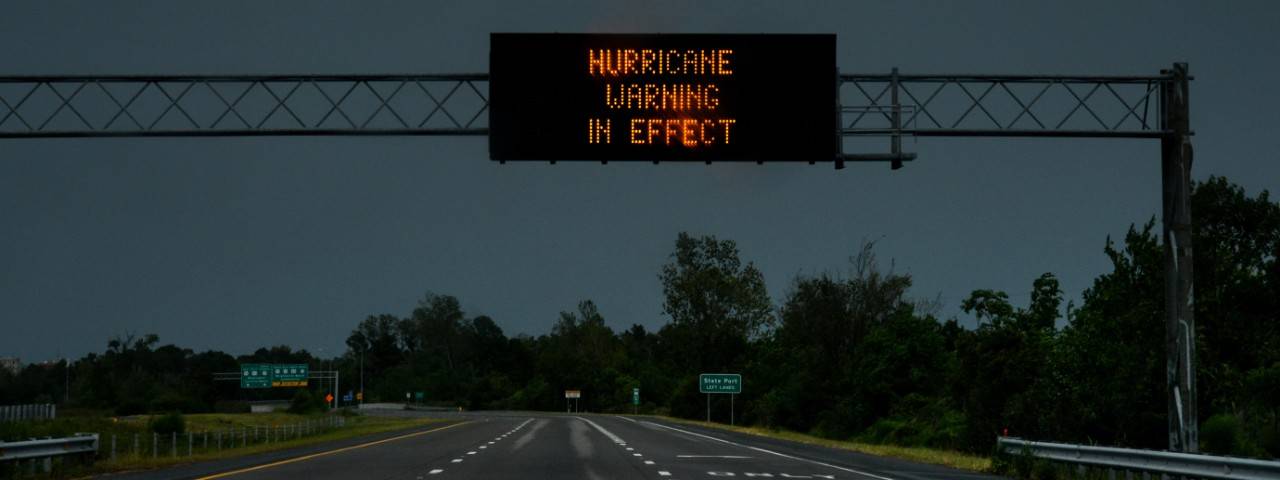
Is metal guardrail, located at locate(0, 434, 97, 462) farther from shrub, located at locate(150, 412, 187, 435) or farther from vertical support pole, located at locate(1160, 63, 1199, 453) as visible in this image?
shrub, located at locate(150, 412, 187, 435)

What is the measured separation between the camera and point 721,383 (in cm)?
9056

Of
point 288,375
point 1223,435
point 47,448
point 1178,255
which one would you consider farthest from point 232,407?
point 1178,255

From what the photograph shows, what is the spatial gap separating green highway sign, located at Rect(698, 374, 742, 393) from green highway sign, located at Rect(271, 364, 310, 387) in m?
72.1

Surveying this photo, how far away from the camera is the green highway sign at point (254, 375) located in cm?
14650

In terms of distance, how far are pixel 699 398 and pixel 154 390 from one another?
93192 mm

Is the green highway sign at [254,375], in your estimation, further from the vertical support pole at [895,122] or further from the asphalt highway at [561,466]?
the vertical support pole at [895,122]

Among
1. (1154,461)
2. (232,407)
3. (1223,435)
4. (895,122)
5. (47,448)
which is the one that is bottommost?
(232,407)

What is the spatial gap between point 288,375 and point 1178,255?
135896 mm

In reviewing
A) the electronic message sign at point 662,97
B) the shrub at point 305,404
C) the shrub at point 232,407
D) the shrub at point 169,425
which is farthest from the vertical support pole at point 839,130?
the shrub at point 232,407

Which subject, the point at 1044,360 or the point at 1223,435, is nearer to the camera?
the point at 1223,435

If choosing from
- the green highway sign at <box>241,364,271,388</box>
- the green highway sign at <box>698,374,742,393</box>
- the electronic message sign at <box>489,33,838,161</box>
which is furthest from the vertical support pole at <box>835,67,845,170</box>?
the green highway sign at <box>241,364,271,388</box>

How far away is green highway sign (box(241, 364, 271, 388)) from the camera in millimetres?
146500

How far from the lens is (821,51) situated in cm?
2372

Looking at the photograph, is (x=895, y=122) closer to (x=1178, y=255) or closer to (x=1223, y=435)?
(x=1178, y=255)
